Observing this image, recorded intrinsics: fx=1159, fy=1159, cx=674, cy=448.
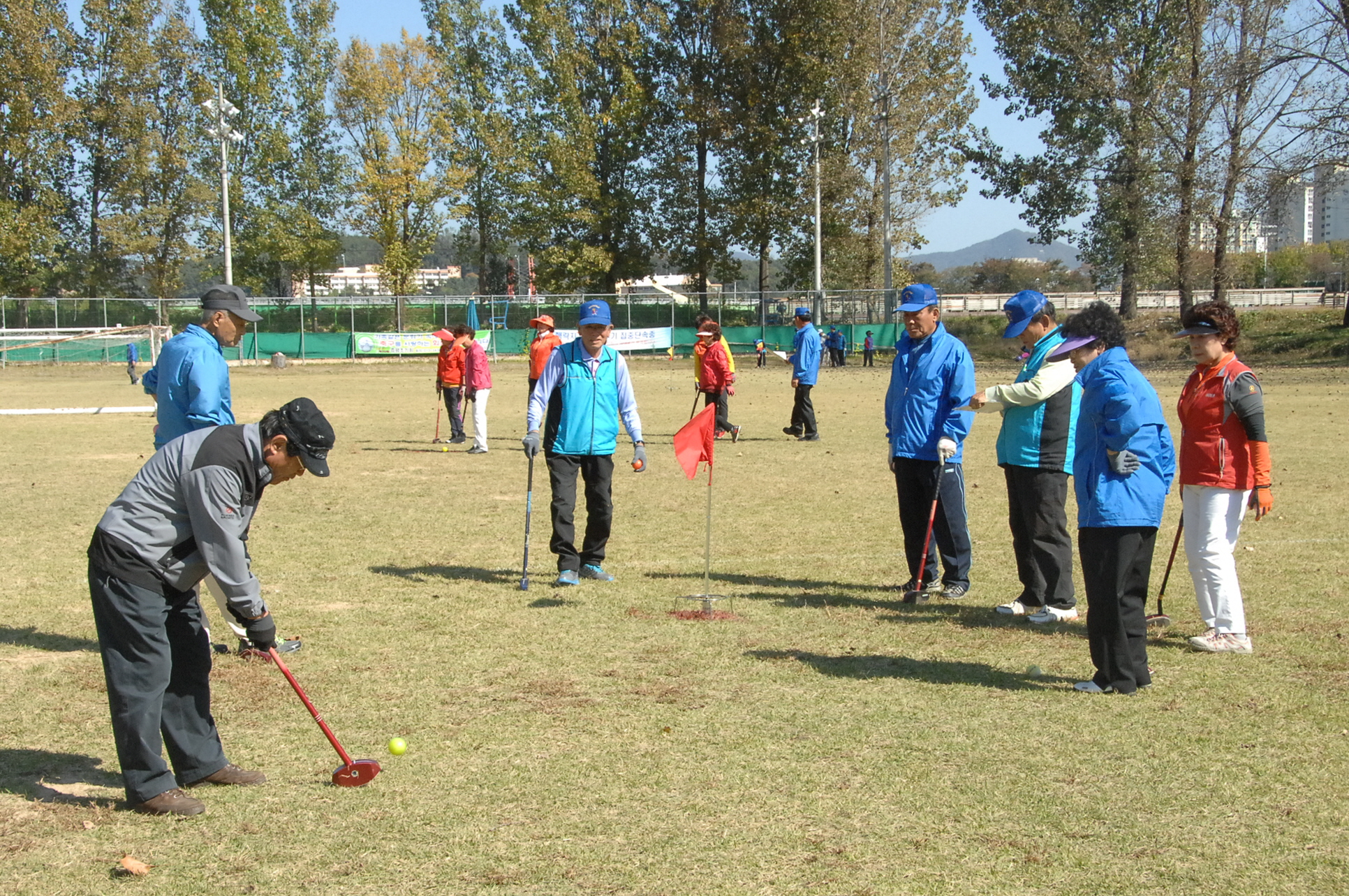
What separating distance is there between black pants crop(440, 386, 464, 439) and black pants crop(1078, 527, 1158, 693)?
42.6 feet

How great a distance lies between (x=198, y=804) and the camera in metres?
4.73

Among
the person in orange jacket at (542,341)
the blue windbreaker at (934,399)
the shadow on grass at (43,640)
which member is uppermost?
the person in orange jacket at (542,341)

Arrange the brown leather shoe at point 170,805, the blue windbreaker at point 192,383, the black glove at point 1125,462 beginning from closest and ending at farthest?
the brown leather shoe at point 170,805
the black glove at point 1125,462
the blue windbreaker at point 192,383

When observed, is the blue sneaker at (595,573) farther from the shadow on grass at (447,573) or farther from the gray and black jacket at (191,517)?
the gray and black jacket at (191,517)

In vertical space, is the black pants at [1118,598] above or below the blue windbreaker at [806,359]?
below

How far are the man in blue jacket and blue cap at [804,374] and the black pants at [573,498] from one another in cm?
945

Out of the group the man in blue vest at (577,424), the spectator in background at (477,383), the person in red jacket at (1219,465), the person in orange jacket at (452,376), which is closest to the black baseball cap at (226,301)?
the man in blue vest at (577,424)

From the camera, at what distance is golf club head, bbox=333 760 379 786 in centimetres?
497

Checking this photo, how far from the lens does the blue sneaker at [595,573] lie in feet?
29.2

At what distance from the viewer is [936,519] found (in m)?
8.30

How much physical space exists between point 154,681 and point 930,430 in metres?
5.31

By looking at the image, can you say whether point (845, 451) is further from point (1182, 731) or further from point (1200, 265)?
point (1200, 265)

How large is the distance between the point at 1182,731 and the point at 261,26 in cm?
5689

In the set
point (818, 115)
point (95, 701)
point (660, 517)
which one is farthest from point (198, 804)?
point (818, 115)
